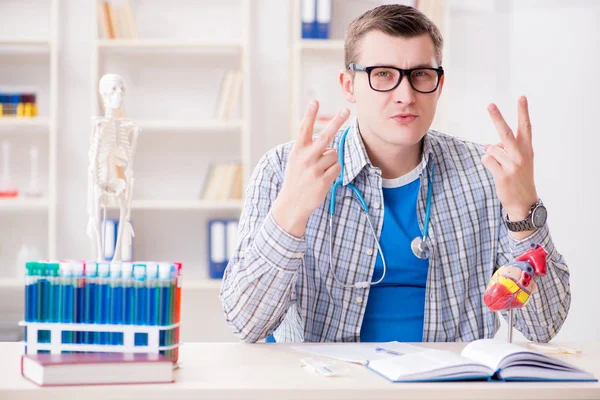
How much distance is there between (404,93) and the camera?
1.76 metres

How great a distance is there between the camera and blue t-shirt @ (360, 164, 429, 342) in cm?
179

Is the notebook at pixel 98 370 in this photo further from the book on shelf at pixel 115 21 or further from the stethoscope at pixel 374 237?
the book on shelf at pixel 115 21

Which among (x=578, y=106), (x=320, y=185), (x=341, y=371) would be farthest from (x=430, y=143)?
(x=578, y=106)

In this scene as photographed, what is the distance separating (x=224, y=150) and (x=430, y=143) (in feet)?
7.93

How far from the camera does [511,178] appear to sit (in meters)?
1.56

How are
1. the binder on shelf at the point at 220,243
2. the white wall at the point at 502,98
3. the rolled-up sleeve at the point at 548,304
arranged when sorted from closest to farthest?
the rolled-up sleeve at the point at 548,304 < the white wall at the point at 502,98 < the binder on shelf at the point at 220,243

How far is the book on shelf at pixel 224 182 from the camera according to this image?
13.2 feet

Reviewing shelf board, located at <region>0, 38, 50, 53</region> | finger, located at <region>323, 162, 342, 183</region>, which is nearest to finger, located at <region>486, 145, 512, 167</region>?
finger, located at <region>323, 162, 342, 183</region>

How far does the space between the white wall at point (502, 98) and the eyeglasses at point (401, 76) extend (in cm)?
167

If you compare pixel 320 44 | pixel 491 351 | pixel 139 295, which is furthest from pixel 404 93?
pixel 320 44

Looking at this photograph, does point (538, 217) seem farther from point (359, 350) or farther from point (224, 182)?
point (224, 182)

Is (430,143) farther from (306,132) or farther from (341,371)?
(341,371)

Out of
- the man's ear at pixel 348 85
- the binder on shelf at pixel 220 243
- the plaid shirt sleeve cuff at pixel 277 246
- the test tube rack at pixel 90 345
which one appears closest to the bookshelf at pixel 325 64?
the binder on shelf at pixel 220 243

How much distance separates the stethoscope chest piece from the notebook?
0.77 meters
